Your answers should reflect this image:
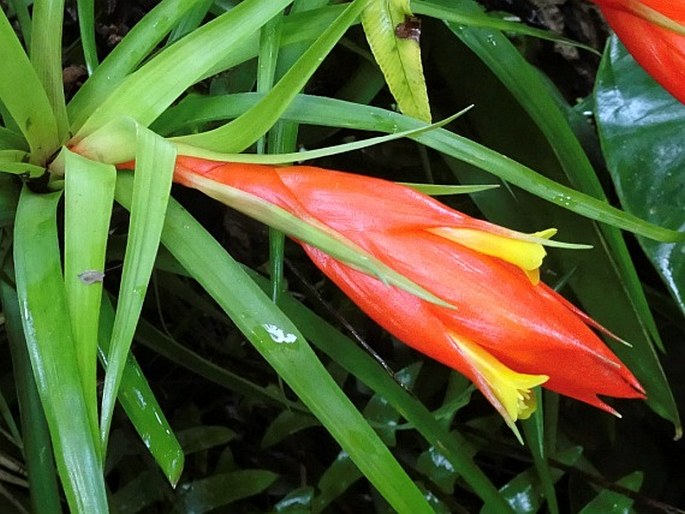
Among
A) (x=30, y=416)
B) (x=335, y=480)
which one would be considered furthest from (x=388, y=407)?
(x=30, y=416)

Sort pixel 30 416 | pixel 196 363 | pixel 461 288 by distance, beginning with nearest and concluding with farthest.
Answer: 1. pixel 461 288
2. pixel 30 416
3. pixel 196 363

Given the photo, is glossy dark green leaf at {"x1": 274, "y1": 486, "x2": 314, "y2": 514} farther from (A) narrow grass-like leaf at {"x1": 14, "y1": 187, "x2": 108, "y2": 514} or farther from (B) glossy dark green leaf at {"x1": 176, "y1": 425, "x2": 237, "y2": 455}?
(A) narrow grass-like leaf at {"x1": 14, "y1": 187, "x2": 108, "y2": 514}

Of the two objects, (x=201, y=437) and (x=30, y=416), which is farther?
(x=201, y=437)

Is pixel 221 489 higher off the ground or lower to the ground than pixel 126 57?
lower

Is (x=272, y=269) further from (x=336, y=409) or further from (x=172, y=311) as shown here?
(x=172, y=311)

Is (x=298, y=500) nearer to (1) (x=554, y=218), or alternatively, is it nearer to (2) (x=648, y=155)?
(1) (x=554, y=218)

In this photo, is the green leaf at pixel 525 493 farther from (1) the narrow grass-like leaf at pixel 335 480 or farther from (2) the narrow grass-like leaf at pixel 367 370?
(2) the narrow grass-like leaf at pixel 367 370

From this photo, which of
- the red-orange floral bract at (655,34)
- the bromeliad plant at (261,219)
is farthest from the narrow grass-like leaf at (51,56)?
the red-orange floral bract at (655,34)

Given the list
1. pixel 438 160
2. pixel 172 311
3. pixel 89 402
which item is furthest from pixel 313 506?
pixel 89 402
